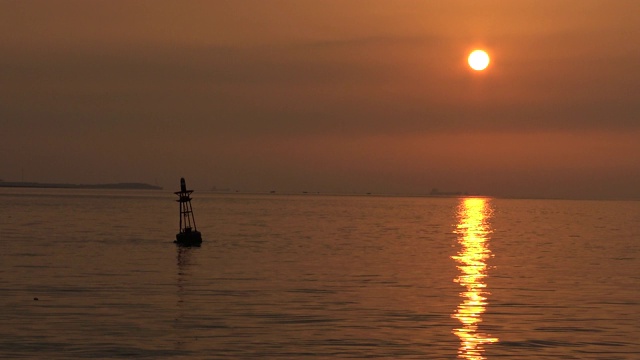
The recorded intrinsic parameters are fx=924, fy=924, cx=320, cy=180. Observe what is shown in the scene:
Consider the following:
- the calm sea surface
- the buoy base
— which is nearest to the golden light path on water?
the calm sea surface

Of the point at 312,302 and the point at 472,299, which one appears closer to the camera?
the point at 312,302

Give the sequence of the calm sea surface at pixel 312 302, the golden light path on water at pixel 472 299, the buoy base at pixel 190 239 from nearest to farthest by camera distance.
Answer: the calm sea surface at pixel 312 302 → the golden light path on water at pixel 472 299 → the buoy base at pixel 190 239

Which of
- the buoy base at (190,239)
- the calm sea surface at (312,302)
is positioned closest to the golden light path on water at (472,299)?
the calm sea surface at (312,302)

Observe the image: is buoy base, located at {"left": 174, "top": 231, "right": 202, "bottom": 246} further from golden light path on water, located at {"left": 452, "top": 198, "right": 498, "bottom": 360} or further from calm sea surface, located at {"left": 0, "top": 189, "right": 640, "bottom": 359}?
golden light path on water, located at {"left": 452, "top": 198, "right": 498, "bottom": 360}

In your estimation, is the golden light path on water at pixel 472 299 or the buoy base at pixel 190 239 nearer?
the golden light path on water at pixel 472 299

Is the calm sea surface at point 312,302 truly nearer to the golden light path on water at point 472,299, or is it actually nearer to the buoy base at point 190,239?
the golden light path on water at point 472,299

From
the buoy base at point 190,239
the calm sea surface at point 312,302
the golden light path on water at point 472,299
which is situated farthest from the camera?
the buoy base at point 190,239

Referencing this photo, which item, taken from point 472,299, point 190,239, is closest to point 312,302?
point 472,299

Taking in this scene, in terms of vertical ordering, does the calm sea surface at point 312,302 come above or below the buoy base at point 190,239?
below

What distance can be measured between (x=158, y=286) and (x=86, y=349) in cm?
1861

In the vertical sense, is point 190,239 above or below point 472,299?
above

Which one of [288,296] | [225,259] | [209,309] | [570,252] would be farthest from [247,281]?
[570,252]

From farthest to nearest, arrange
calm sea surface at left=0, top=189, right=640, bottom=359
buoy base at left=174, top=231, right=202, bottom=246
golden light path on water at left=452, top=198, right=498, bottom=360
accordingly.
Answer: buoy base at left=174, top=231, right=202, bottom=246
golden light path on water at left=452, top=198, right=498, bottom=360
calm sea surface at left=0, top=189, right=640, bottom=359

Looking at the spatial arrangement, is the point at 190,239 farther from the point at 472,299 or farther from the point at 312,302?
the point at 472,299
